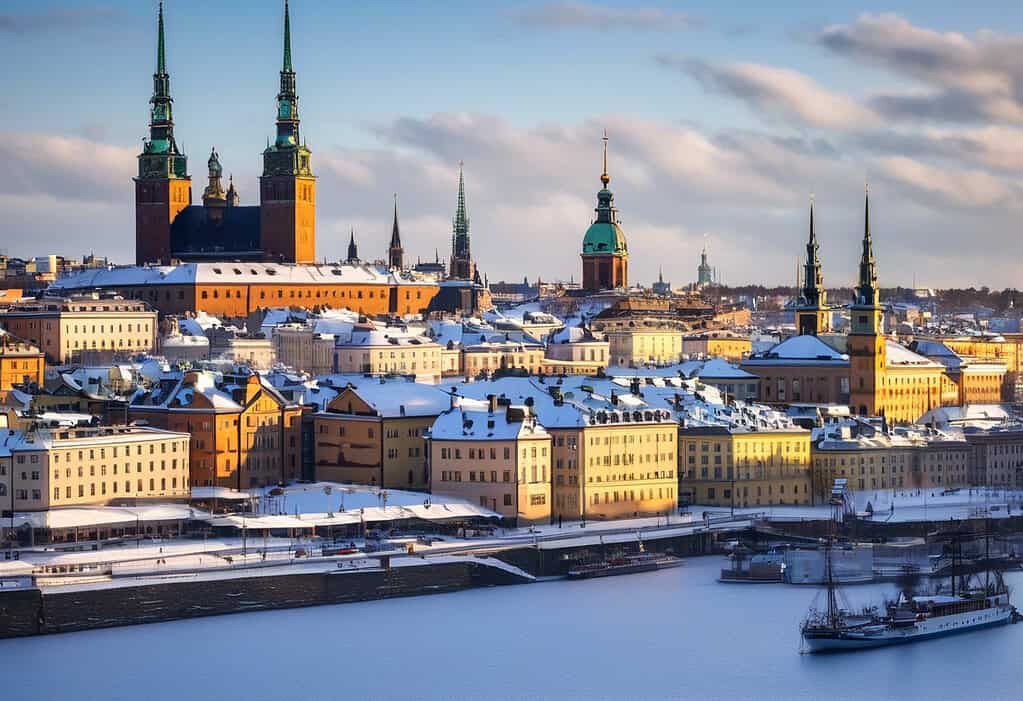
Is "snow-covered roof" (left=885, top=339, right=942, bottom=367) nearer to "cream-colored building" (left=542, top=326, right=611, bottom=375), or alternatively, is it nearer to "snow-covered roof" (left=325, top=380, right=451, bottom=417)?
"cream-colored building" (left=542, top=326, right=611, bottom=375)

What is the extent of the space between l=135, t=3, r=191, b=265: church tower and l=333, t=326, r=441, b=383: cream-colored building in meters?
22.0

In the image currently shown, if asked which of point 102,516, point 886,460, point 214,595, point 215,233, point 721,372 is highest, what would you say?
point 215,233

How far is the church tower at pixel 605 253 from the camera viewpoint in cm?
13588

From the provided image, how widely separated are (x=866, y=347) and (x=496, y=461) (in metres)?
28.9

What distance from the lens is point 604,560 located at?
63.5 m

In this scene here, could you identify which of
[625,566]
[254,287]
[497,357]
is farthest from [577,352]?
[625,566]

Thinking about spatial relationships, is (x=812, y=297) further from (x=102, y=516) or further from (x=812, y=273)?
(x=102, y=516)

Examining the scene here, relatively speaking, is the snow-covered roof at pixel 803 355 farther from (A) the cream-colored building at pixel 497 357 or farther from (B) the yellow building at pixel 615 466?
(B) the yellow building at pixel 615 466

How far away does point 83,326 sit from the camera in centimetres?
9706

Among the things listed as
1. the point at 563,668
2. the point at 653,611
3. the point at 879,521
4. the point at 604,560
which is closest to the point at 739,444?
the point at 879,521

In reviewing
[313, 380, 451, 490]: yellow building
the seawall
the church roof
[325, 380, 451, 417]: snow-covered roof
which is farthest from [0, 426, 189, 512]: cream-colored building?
the church roof

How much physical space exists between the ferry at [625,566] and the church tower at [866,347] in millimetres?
28547

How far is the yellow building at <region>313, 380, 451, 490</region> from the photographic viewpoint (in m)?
69.9

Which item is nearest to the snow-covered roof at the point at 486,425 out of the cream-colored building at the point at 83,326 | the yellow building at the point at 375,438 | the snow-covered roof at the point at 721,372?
the yellow building at the point at 375,438
